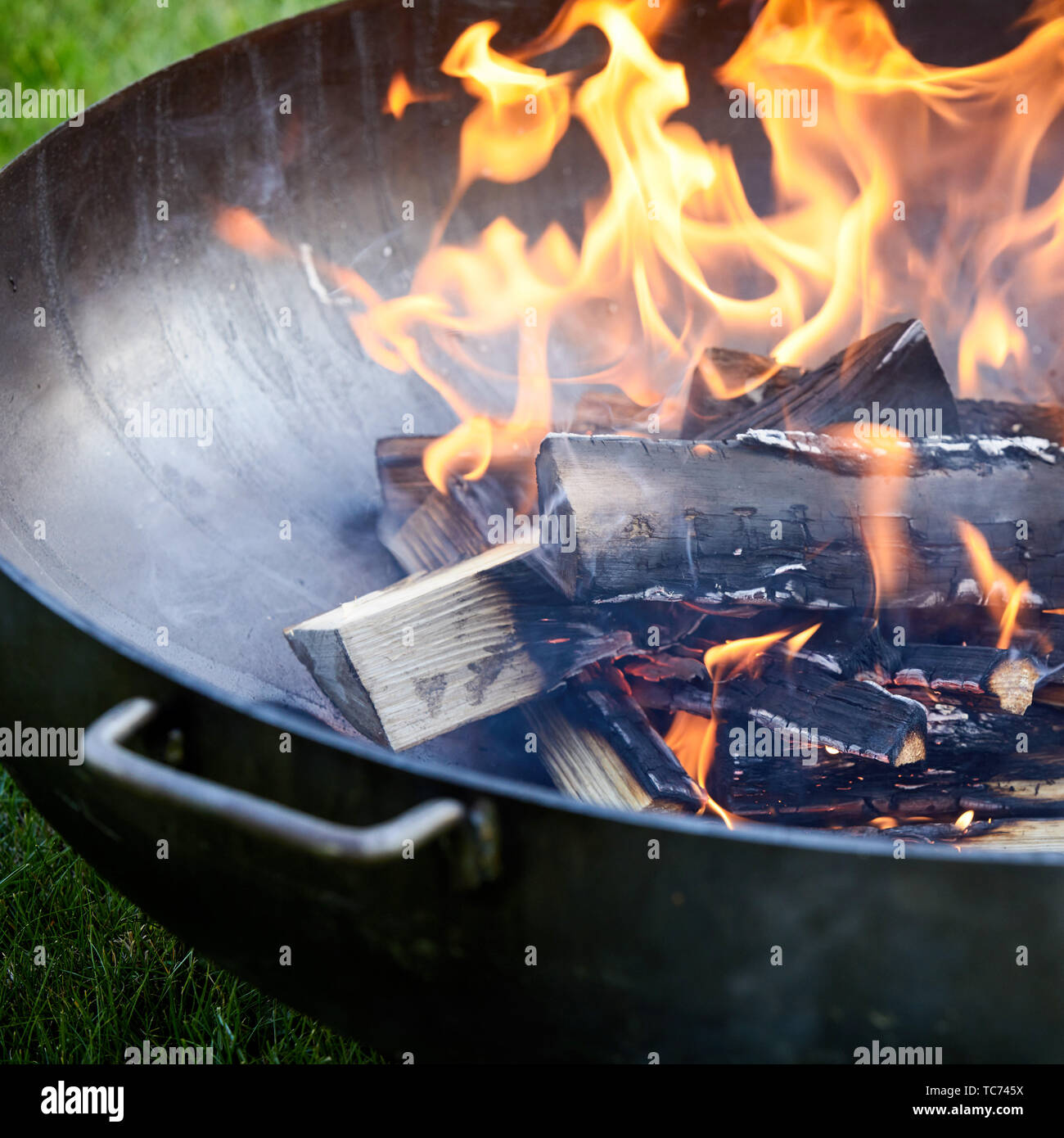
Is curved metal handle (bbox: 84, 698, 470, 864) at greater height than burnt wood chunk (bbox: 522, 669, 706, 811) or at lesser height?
greater

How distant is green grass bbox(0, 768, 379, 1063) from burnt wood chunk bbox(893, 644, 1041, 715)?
2.72 feet

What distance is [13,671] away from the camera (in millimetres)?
1136

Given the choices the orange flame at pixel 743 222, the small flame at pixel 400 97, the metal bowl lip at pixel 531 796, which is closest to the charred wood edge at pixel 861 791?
the metal bowl lip at pixel 531 796

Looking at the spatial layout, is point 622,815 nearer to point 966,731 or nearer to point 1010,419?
point 966,731

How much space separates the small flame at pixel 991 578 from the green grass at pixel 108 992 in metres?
0.97

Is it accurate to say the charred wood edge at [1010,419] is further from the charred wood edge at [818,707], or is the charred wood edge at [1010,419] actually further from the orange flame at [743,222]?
the charred wood edge at [818,707]

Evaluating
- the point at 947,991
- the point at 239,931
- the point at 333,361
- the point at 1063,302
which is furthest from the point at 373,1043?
the point at 1063,302

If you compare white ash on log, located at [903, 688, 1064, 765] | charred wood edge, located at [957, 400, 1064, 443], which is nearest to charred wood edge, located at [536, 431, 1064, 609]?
white ash on log, located at [903, 688, 1064, 765]

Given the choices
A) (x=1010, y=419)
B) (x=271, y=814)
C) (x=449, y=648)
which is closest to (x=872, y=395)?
(x=1010, y=419)

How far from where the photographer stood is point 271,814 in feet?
2.80

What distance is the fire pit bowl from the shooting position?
2.83ft

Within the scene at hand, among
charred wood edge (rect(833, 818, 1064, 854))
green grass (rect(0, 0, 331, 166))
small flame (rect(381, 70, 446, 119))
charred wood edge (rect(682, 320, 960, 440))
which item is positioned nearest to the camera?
charred wood edge (rect(833, 818, 1064, 854))

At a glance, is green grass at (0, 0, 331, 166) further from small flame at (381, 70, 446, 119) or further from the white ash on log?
the white ash on log

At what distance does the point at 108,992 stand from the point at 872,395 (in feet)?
4.35
